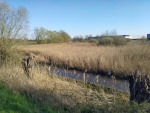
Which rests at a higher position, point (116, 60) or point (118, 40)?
point (118, 40)

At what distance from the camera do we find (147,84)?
588 cm

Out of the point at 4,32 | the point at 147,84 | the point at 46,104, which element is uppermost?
the point at 4,32

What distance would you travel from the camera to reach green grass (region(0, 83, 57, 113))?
5643 mm

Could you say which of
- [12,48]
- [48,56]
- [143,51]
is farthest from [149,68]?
[48,56]

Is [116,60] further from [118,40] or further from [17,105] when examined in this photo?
[118,40]

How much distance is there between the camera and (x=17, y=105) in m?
5.99

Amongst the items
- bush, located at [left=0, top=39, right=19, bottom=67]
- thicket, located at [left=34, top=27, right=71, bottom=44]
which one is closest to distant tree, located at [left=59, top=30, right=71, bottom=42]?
thicket, located at [left=34, top=27, right=71, bottom=44]

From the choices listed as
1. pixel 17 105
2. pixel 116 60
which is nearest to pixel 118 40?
pixel 116 60

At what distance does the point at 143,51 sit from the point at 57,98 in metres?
9.36

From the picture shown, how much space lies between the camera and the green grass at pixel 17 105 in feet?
18.5

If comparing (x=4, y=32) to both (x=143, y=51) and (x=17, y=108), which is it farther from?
(x=17, y=108)

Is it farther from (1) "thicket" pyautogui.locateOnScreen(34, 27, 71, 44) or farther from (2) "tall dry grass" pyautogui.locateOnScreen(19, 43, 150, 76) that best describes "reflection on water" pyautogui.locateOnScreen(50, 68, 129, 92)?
(1) "thicket" pyautogui.locateOnScreen(34, 27, 71, 44)

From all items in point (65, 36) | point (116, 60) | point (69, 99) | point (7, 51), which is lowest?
point (69, 99)

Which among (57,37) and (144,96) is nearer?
(144,96)
